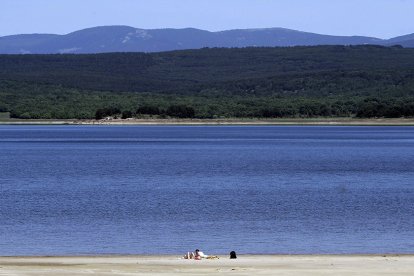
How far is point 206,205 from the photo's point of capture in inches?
1730

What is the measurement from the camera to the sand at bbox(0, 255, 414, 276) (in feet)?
79.4

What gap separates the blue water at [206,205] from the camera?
32156 millimetres

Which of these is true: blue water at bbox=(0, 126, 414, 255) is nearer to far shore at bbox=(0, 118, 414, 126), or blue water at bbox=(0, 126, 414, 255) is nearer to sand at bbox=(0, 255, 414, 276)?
sand at bbox=(0, 255, 414, 276)

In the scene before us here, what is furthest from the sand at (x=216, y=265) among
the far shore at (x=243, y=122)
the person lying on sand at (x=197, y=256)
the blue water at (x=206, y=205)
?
the far shore at (x=243, y=122)

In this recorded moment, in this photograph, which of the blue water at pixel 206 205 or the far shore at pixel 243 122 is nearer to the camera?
the blue water at pixel 206 205

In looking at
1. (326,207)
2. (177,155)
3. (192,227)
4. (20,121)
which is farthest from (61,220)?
(20,121)

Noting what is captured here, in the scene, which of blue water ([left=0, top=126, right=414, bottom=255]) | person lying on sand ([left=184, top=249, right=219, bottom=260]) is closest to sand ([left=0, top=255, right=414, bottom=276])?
person lying on sand ([left=184, top=249, right=219, bottom=260])

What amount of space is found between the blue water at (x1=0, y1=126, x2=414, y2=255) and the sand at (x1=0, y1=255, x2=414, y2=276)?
2.43 metres

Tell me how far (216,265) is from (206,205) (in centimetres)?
1838

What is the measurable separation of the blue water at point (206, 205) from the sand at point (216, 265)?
2.43 m

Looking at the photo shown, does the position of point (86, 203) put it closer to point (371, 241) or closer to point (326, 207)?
point (326, 207)

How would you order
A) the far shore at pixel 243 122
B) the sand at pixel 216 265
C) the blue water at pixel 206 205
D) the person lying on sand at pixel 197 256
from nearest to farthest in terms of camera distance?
1. the sand at pixel 216 265
2. the person lying on sand at pixel 197 256
3. the blue water at pixel 206 205
4. the far shore at pixel 243 122

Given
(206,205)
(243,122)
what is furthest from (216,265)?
(243,122)

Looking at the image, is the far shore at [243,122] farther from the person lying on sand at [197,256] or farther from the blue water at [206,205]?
the person lying on sand at [197,256]
